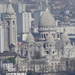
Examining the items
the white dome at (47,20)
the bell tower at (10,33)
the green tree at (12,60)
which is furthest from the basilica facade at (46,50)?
the bell tower at (10,33)

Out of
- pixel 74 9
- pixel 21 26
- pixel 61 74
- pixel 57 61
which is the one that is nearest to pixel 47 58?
pixel 57 61

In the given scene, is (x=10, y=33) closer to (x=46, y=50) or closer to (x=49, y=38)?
(x=49, y=38)

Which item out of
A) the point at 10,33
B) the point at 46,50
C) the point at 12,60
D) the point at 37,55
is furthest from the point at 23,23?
the point at 12,60

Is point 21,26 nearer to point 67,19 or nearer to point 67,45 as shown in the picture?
point 67,19

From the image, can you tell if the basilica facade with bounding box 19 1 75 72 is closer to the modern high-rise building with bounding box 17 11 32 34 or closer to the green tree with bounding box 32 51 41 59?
the green tree with bounding box 32 51 41 59

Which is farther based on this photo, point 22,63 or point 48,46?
point 48,46

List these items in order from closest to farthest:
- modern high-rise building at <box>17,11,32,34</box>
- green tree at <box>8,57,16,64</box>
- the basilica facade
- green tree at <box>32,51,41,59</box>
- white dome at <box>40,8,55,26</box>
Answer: the basilica facade → green tree at <box>8,57,16,64</box> → green tree at <box>32,51,41,59</box> → white dome at <box>40,8,55,26</box> → modern high-rise building at <box>17,11,32,34</box>

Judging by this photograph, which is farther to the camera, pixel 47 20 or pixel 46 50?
pixel 47 20

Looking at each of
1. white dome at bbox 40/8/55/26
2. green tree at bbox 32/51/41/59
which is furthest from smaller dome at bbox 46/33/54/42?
white dome at bbox 40/8/55/26

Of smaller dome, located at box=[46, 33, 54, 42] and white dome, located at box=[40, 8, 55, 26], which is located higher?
white dome, located at box=[40, 8, 55, 26]

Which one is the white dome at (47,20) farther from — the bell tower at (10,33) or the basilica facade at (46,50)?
the bell tower at (10,33)

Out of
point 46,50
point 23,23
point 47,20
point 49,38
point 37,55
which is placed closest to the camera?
point 37,55
